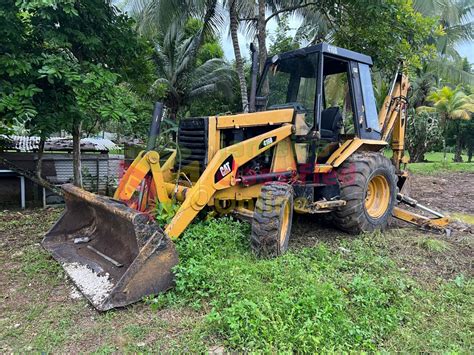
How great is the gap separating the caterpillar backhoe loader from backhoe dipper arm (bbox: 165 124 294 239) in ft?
0.04

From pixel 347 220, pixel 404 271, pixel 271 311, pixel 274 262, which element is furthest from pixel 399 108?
pixel 271 311

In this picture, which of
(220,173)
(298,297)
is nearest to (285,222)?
(220,173)

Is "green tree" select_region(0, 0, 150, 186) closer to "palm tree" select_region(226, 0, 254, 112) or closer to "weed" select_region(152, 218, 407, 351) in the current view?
"weed" select_region(152, 218, 407, 351)

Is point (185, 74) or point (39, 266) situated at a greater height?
point (185, 74)

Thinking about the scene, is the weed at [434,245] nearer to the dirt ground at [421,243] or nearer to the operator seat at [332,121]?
the dirt ground at [421,243]

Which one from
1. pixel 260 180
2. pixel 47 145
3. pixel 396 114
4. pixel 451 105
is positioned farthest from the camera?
pixel 451 105

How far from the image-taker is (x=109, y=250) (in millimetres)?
4309

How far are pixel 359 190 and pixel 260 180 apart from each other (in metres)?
1.47

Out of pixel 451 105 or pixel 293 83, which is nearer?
pixel 293 83

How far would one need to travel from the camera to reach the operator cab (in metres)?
5.23

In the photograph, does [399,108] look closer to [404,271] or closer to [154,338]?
[404,271]

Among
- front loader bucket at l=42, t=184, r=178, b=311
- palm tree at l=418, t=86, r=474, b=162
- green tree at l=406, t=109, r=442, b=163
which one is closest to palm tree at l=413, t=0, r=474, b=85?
palm tree at l=418, t=86, r=474, b=162

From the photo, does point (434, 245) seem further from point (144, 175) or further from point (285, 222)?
point (144, 175)

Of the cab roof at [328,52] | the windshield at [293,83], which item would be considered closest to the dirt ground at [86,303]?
the windshield at [293,83]
